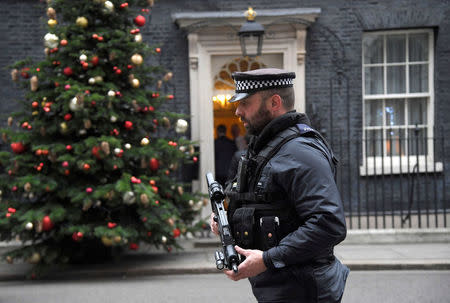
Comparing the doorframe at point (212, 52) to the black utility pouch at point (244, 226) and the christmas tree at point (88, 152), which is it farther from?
the black utility pouch at point (244, 226)

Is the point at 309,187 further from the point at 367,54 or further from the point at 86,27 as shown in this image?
the point at 367,54

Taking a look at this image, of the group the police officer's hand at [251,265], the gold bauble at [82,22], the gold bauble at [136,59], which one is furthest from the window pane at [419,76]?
the police officer's hand at [251,265]

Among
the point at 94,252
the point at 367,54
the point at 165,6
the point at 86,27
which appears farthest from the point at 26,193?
the point at 367,54

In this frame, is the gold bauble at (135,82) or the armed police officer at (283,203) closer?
the armed police officer at (283,203)

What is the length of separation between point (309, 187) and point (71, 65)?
6.50 metres

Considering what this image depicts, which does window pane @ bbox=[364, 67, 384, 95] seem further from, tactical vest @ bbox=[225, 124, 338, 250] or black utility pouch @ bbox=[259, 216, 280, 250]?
black utility pouch @ bbox=[259, 216, 280, 250]

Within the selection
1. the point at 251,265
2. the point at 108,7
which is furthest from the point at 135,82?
the point at 251,265

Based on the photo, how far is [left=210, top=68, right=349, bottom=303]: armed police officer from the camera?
8.51 ft

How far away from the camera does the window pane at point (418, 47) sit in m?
12.2

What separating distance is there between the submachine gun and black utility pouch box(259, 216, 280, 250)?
154 mm

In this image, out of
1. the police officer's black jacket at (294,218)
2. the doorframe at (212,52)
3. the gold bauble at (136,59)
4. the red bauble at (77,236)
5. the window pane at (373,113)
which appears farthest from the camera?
the window pane at (373,113)

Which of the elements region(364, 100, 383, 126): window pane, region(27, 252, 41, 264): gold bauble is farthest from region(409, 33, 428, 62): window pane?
region(27, 252, 41, 264): gold bauble

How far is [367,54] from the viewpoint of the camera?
1229 centimetres

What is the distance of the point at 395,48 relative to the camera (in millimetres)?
12297
